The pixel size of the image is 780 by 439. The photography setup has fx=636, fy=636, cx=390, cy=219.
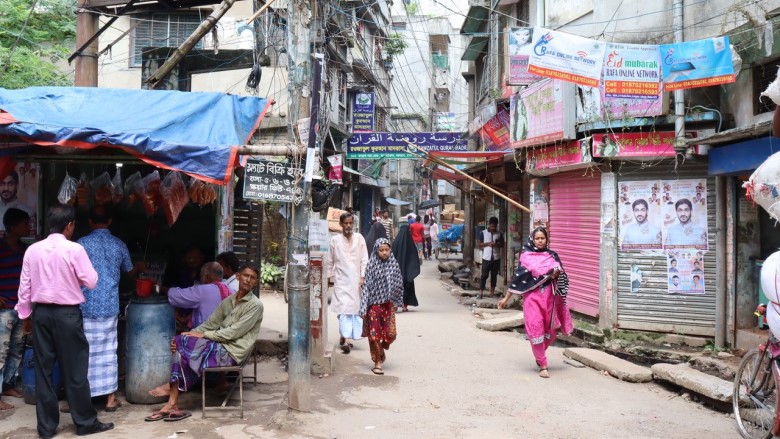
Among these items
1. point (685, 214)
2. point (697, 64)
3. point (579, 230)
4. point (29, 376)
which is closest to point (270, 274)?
point (579, 230)

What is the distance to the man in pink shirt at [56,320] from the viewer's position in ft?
17.1

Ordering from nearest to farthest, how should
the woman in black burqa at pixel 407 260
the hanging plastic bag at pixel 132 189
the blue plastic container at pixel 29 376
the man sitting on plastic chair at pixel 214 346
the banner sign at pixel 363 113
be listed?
the man sitting on plastic chair at pixel 214 346
the blue plastic container at pixel 29 376
the hanging plastic bag at pixel 132 189
the woman in black burqa at pixel 407 260
the banner sign at pixel 363 113

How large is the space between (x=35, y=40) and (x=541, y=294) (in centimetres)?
1586

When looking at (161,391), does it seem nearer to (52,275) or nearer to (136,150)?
(52,275)

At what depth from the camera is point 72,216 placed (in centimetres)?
548

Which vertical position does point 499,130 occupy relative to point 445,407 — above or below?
above

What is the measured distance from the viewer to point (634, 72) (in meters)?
8.75

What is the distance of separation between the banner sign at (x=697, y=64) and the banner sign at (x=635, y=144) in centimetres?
118

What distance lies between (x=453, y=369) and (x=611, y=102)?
5079 mm

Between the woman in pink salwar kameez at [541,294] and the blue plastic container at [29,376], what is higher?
the woman in pink salwar kameez at [541,294]

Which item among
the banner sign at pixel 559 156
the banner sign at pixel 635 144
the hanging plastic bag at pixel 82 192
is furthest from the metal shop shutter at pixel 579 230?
the hanging plastic bag at pixel 82 192

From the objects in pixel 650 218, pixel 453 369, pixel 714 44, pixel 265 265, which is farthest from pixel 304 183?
pixel 265 265

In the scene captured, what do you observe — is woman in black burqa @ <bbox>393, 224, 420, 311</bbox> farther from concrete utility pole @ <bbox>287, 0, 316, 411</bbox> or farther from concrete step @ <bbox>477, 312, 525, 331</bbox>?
concrete utility pole @ <bbox>287, 0, 316, 411</bbox>

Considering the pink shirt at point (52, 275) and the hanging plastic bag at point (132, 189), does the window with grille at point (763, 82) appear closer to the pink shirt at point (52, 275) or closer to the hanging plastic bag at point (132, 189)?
the hanging plastic bag at point (132, 189)
